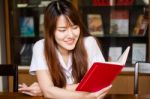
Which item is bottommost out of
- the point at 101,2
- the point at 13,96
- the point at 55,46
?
the point at 13,96

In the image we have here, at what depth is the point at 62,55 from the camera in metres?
1.72

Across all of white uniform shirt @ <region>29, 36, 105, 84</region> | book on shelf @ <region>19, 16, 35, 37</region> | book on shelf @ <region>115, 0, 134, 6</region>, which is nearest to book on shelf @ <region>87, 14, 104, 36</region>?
book on shelf @ <region>115, 0, 134, 6</region>

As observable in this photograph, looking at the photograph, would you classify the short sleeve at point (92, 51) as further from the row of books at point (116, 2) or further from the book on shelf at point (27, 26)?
the book on shelf at point (27, 26)

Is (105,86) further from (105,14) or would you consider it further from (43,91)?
(105,14)

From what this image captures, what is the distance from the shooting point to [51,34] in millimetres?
1602

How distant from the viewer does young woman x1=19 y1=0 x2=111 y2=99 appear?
1.54 m

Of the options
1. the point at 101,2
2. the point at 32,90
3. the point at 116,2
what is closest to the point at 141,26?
the point at 116,2

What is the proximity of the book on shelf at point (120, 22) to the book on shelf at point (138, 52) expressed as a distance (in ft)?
0.52

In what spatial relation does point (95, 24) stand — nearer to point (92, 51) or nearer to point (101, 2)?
point (101, 2)

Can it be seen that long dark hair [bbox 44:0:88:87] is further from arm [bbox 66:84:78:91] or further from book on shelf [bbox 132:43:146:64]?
book on shelf [bbox 132:43:146:64]

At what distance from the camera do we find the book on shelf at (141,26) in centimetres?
310

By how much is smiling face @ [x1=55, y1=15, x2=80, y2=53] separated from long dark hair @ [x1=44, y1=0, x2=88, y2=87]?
0.06 ft

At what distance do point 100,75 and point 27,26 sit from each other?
2.05 meters

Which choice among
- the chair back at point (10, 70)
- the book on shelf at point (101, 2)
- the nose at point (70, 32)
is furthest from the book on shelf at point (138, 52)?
the nose at point (70, 32)
